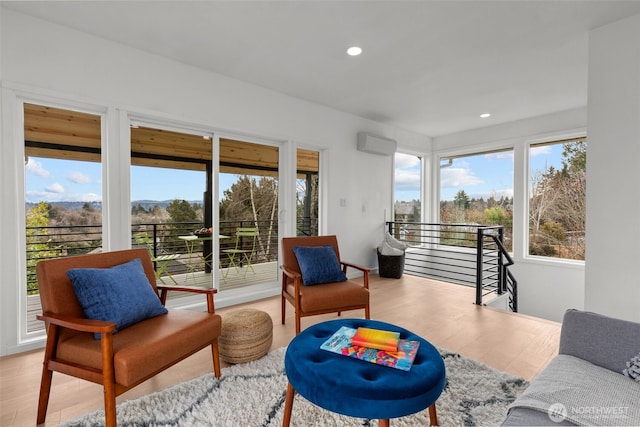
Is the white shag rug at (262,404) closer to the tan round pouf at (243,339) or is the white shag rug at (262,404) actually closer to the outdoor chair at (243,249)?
the tan round pouf at (243,339)

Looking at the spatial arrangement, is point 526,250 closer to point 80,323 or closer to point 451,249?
point 451,249

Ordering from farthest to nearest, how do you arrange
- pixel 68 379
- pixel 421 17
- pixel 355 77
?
pixel 355 77 < pixel 421 17 < pixel 68 379

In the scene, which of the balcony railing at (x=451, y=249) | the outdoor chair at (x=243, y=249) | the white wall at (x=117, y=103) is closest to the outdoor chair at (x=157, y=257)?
the white wall at (x=117, y=103)

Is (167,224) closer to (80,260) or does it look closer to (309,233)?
(80,260)

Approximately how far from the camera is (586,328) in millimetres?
1453

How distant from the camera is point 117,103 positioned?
2809 millimetres

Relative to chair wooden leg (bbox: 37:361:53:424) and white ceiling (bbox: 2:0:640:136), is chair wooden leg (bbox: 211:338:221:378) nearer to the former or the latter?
chair wooden leg (bbox: 37:361:53:424)

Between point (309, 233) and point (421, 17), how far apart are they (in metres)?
2.95

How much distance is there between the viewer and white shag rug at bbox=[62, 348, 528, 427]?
1.61 m

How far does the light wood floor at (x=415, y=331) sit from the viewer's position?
183 centimetres

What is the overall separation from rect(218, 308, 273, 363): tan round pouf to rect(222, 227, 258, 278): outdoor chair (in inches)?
59.5

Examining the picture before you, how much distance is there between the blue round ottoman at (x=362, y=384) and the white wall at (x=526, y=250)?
4.34 metres

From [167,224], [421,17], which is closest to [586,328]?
[421,17]

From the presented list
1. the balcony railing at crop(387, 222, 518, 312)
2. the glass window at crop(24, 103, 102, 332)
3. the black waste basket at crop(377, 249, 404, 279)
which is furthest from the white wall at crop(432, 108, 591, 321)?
the glass window at crop(24, 103, 102, 332)
